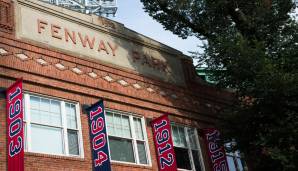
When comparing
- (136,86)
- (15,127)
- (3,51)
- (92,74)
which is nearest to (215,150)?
→ (136,86)

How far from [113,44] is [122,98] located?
2365 mm

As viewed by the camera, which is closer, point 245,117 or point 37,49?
point 37,49

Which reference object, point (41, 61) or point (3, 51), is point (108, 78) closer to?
point (41, 61)

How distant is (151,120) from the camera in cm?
1745

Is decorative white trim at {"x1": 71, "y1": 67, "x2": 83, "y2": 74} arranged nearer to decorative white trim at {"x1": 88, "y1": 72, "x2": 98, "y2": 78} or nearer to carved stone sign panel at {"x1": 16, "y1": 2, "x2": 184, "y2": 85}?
decorative white trim at {"x1": 88, "y1": 72, "x2": 98, "y2": 78}

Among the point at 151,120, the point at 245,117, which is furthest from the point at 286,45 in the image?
the point at 151,120

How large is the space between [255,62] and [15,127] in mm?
8724

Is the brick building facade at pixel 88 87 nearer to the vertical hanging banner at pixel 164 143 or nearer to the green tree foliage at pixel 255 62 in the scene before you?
the vertical hanging banner at pixel 164 143

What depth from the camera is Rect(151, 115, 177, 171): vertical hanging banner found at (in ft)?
52.7

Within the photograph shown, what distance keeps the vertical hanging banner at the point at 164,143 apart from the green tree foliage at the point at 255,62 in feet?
8.67

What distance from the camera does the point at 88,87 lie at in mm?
15945

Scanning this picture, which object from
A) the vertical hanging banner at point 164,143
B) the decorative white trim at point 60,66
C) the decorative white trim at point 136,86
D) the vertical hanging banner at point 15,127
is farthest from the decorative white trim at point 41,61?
the vertical hanging banner at point 164,143

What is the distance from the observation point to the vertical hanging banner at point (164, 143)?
1605cm

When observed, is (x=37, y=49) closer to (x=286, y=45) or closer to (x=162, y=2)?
(x=162, y=2)
